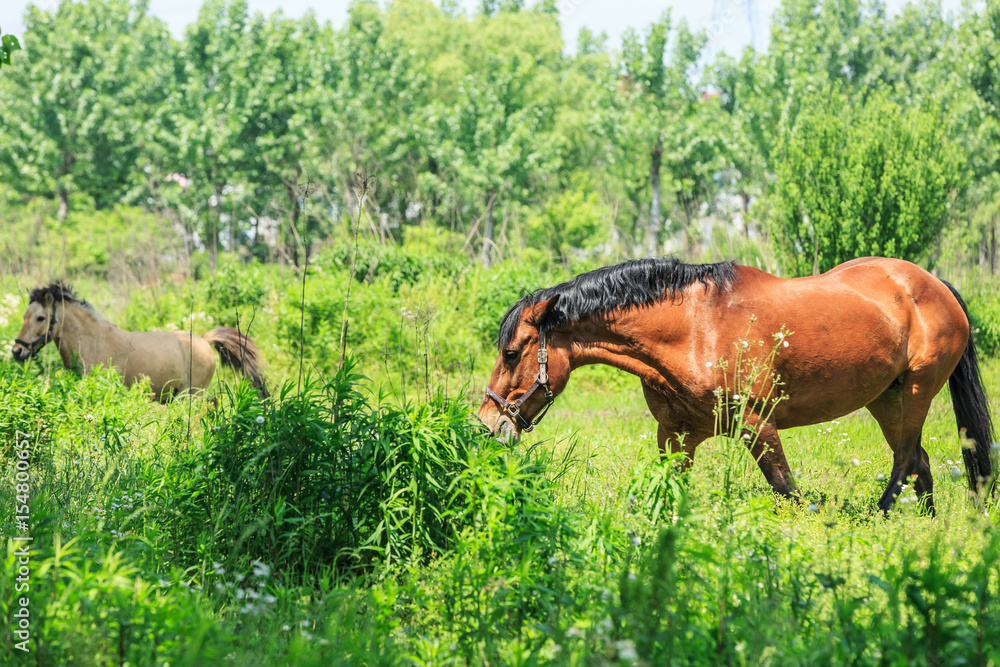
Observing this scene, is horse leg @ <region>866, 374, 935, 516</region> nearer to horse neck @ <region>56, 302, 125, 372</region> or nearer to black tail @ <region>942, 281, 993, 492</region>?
black tail @ <region>942, 281, 993, 492</region>

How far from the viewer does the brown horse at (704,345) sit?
4.09m

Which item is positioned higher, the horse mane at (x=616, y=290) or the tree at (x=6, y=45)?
the tree at (x=6, y=45)

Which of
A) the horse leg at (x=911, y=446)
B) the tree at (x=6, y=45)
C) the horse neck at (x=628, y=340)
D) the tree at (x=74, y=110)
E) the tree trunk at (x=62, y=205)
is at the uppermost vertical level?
the tree at (x=74, y=110)

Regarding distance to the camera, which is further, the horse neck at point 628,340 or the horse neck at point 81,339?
the horse neck at point 81,339

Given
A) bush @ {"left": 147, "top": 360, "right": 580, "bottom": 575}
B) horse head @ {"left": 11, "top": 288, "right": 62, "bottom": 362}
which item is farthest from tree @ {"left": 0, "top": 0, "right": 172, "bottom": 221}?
bush @ {"left": 147, "top": 360, "right": 580, "bottom": 575}

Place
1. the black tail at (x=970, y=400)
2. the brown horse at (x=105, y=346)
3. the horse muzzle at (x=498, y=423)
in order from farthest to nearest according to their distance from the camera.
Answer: the brown horse at (x=105, y=346)
the black tail at (x=970, y=400)
the horse muzzle at (x=498, y=423)

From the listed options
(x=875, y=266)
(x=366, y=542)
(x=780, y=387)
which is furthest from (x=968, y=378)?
(x=366, y=542)

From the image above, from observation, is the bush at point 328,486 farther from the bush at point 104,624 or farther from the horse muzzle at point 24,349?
the horse muzzle at point 24,349

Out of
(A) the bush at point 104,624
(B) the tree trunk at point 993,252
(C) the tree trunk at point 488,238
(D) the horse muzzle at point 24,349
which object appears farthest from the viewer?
(B) the tree trunk at point 993,252

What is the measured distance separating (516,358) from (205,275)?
946 cm

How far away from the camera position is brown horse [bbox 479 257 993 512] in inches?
161

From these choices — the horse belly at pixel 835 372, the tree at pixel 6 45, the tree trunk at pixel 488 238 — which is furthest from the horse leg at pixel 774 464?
the tree trunk at pixel 488 238

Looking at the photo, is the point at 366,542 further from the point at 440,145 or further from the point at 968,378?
the point at 440,145

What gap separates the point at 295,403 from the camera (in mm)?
3270
